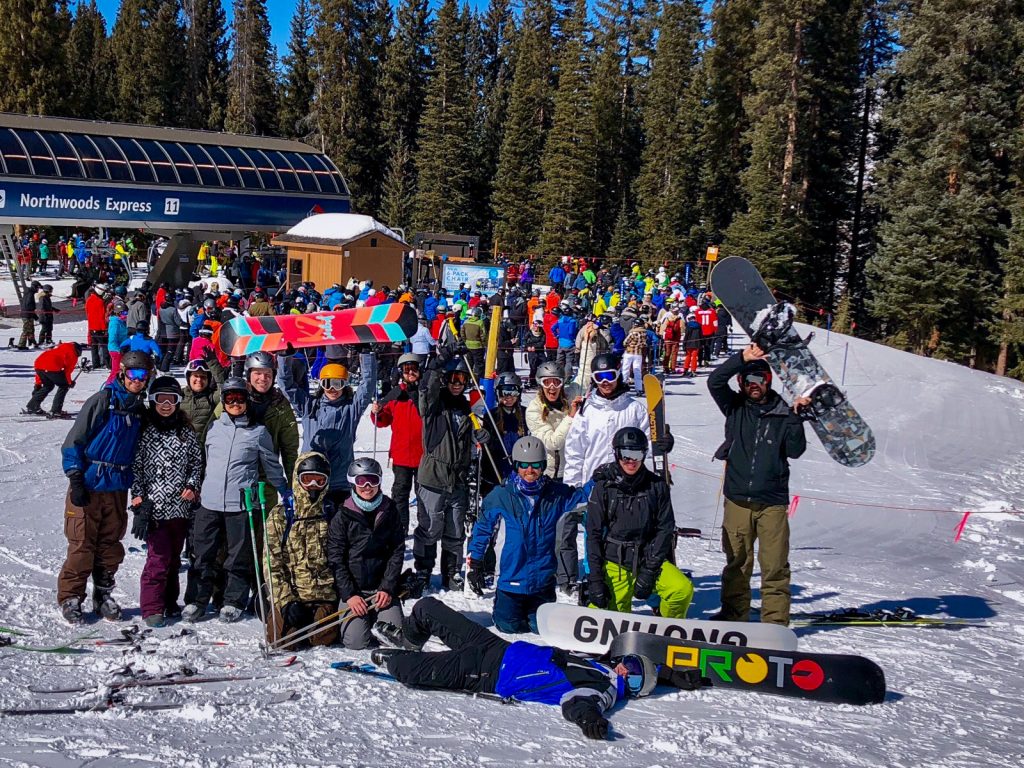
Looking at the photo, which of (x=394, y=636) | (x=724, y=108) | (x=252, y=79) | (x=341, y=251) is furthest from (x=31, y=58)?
(x=394, y=636)

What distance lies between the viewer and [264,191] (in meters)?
29.2

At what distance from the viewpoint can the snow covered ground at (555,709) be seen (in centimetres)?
434

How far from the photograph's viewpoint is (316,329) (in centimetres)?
1033

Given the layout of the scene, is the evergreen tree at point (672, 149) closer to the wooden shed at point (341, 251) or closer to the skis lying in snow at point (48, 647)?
the wooden shed at point (341, 251)

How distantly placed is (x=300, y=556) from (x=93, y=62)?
230 feet

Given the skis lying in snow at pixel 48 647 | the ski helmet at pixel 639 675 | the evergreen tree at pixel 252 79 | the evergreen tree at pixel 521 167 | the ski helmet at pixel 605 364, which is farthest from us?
the evergreen tree at pixel 252 79

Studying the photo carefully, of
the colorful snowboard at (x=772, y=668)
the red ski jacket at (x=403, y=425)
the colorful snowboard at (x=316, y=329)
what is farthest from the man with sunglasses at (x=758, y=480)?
the colorful snowboard at (x=316, y=329)

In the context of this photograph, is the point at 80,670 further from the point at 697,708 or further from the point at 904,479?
the point at 904,479

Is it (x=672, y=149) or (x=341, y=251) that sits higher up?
(x=672, y=149)

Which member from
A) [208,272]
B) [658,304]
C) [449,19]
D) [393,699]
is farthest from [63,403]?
[449,19]

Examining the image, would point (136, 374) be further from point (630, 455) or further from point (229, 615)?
point (630, 455)

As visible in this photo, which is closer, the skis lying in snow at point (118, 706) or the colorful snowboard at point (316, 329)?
the skis lying in snow at point (118, 706)

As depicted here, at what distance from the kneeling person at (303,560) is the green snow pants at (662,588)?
1748mm

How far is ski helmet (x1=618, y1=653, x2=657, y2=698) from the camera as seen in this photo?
5.16 m
